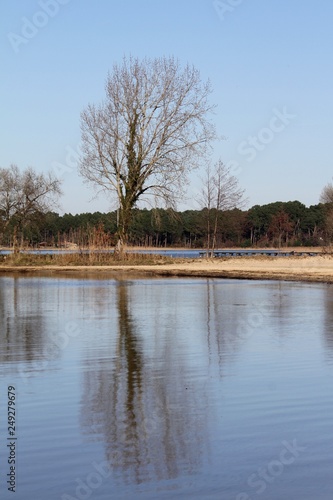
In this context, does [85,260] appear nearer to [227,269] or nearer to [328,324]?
[227,269]

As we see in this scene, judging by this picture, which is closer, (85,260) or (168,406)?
(168,406)

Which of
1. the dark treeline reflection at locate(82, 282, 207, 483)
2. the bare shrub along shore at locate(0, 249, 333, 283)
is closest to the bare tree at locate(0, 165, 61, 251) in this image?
the bare shrub along shore at locate(0, 249, 333, 283)

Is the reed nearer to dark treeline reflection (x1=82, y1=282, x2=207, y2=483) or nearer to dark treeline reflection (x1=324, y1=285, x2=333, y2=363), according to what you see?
dark treeline reflection (x1=324, y1=285, x2=333, y2=363)

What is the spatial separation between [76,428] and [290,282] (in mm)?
25090

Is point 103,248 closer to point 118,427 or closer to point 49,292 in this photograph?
point 49,292

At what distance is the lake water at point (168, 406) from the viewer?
19.9 ft

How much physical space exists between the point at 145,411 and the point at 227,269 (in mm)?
31674

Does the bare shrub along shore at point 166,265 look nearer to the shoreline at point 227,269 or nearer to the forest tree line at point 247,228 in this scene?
the shoreline at point 227,269

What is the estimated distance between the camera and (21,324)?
16188mm

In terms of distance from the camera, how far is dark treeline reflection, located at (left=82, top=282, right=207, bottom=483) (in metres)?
6.52

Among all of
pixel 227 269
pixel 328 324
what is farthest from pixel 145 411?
pixel 227 269

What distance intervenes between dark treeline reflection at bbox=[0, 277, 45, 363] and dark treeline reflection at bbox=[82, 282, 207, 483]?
1.39 metres

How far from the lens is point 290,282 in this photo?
31812 mm

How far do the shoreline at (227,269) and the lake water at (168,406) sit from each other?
17.1 m
